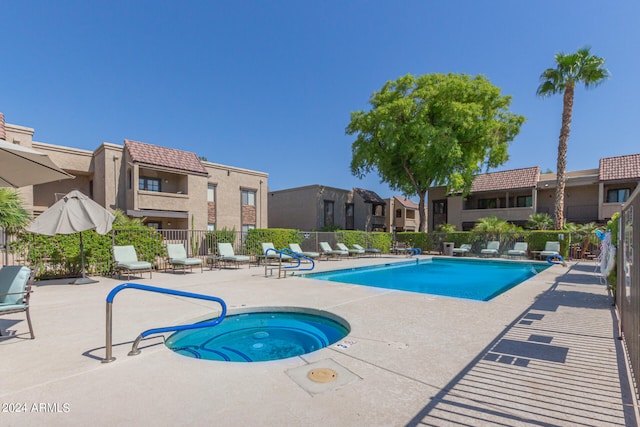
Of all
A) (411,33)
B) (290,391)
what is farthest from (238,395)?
(411,33)

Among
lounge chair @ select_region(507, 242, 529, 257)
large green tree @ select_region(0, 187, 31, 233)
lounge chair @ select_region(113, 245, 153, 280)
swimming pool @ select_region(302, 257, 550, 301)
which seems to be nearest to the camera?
large green tree @ select_region(0, 187, 31, 233)

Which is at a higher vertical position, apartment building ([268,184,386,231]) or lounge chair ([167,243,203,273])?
apartment building ([268,184,386,231])

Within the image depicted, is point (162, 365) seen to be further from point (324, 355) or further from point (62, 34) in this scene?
point (62, 34)

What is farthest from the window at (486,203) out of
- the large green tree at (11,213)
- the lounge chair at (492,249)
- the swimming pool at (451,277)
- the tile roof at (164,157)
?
the large green tree at (11,213)

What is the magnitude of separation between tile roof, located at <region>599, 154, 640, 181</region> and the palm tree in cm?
680

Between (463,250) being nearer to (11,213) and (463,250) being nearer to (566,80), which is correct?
(566,80)

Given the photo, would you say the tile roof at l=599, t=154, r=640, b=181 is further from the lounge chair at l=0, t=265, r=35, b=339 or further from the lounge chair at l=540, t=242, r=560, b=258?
the lounge chair at l=0, t=265, r=35, b=339

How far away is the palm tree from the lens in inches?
703

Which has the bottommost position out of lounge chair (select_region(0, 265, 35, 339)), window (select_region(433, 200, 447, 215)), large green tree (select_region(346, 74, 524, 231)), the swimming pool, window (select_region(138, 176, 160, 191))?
the swimming pool

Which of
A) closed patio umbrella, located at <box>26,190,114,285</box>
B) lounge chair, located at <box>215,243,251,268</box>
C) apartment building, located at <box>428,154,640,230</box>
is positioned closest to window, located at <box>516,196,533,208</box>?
apartment building, located at <box>428,154,640,230</box>

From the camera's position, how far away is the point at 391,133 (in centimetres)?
2352

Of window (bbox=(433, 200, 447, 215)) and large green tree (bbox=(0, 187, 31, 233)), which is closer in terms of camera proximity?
large green tree (bbox=(0, 187, 31, 233))

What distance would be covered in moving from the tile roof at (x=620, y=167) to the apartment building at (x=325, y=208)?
18.7 meters

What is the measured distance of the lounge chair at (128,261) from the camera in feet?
Result: 31.0
